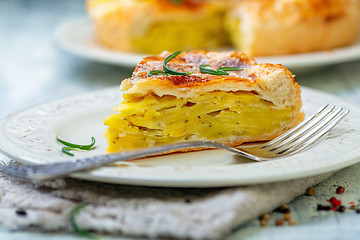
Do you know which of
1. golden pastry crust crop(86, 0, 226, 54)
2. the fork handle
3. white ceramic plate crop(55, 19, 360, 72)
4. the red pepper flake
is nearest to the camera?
the fork handle

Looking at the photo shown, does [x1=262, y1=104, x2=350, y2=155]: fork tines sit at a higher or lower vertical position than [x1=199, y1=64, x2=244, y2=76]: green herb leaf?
lower

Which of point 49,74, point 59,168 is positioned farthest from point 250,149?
point 49,74

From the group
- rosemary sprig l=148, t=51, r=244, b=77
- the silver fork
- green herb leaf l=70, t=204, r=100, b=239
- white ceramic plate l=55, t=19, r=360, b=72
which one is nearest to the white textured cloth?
green herb leaf l=70, t=204, r=100, b=239

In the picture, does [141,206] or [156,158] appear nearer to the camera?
[141,206]

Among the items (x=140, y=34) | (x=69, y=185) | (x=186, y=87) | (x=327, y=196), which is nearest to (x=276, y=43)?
(x=140, y=34)

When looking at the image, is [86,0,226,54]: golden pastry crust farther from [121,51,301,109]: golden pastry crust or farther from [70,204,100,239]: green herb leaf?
[70,204,100,239]: green herb leaf

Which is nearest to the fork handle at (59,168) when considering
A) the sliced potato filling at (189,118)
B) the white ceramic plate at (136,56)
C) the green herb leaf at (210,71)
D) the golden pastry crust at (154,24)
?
the sliced potato filling at (189,118)

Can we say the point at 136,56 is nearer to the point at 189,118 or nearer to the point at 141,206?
the point at 189,118
